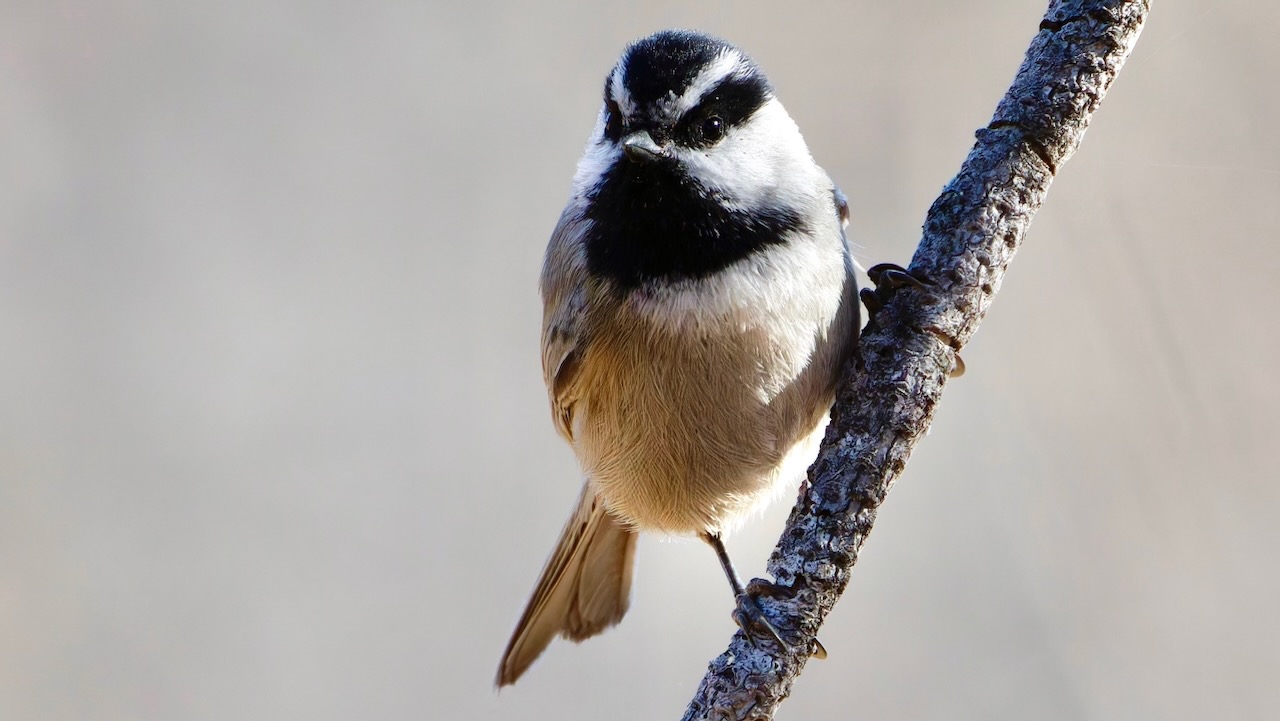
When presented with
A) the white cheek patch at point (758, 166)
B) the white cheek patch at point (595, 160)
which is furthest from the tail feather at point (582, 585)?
the white cheek patch at point (758, 166)

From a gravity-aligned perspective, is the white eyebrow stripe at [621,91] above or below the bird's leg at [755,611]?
above

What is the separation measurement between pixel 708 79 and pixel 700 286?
0.26 metres

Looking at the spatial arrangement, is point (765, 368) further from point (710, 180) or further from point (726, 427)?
point (710, 180)

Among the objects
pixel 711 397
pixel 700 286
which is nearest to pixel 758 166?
pixel 700 286

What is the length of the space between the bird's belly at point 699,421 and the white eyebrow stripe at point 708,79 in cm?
29

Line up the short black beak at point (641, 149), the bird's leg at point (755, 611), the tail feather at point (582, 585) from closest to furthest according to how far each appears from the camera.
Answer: the bird's leg at point (755, 611), the short black beak at point (641, 149), the tail feather at point (582, 585)

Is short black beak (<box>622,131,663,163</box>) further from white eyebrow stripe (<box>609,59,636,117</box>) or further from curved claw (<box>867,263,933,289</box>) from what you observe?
curved claw (<box>867,263,933,289</box>)

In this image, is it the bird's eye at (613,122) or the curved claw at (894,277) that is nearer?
the curved claw at (894,277)

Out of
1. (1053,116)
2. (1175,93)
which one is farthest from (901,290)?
(1175,93)

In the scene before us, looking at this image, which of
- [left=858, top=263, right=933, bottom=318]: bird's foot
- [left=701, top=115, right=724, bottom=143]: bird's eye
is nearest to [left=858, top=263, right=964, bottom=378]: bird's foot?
[left=858, top=263, right=933, bottom=318]: bird's foot

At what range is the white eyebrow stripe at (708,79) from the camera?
1.22 meters

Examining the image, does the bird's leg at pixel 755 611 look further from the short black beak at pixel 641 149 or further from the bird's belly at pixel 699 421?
the short black beak at pixel 641 149

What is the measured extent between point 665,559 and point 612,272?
34.9 inches

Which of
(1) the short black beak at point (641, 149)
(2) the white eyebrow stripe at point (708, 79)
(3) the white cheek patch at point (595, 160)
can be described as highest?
(2) the white eyebrow stripe at point (708, 79)
